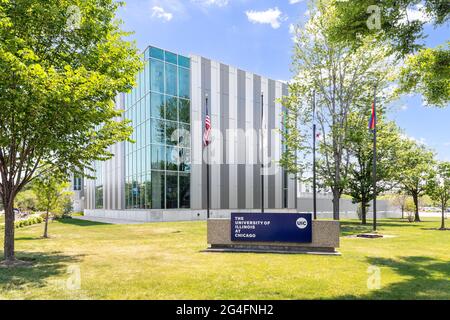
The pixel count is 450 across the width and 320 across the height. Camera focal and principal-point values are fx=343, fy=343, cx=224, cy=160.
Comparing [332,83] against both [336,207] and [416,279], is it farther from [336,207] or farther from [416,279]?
[416,279]

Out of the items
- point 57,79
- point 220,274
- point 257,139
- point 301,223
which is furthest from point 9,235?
point 257,139

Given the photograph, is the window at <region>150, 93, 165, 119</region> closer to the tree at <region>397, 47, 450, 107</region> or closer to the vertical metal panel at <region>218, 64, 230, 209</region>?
the vertical metal panel at <region>218, 64, 230, 209</region>

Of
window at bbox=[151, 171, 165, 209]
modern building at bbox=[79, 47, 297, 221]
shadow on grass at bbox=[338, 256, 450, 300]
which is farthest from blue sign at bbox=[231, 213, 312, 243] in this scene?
window at bbox=[151, 171, 165, 209]

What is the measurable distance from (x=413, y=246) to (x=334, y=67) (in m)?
17.2

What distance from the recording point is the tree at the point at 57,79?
1022 centimetres

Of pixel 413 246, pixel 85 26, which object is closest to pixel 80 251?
pixel 85 26

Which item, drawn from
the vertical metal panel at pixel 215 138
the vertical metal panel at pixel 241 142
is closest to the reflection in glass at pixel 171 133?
the vertical metal panel at pixel 215 138

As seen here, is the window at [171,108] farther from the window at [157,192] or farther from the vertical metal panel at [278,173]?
the vertical metal panel at [278,173]

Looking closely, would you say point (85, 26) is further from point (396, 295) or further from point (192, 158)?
point (192, 158)

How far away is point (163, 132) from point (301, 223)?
2406 cm

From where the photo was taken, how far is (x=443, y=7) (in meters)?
11.2

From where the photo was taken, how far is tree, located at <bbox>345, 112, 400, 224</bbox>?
30.7 m

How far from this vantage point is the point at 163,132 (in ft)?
115

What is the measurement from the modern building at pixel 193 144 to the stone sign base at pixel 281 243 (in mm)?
19610
